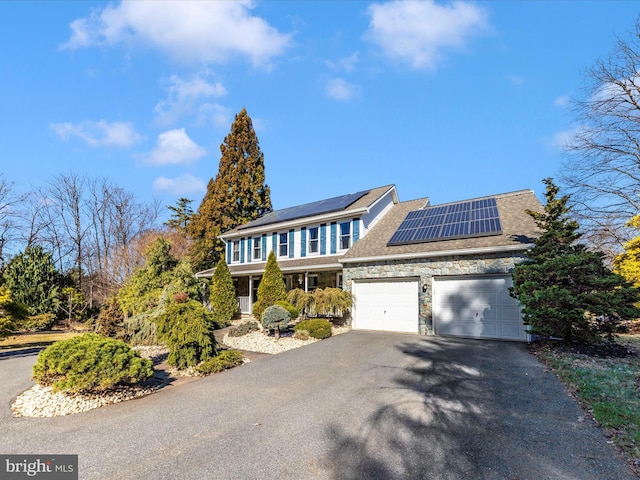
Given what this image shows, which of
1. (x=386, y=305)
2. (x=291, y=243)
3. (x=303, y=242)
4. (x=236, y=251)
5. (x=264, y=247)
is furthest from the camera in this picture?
(x=236, y=251)

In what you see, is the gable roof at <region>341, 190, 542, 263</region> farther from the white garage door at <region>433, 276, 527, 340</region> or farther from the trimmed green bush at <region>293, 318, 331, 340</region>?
the trimmed green bush at <region>293, 318, 331, 340</region>

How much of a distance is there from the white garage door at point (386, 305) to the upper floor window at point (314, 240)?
3.95 metres

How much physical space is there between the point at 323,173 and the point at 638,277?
1431 centimetres

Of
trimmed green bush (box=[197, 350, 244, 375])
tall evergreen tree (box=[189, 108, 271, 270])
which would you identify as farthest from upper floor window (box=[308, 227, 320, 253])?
tall evergreen tree (box=[189, 108, 271, 270])

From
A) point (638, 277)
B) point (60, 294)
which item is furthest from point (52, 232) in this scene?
point (638, 277)

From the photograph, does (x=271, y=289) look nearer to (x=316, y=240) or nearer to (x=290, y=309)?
(x=290, y=309)

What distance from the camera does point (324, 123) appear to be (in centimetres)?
1661

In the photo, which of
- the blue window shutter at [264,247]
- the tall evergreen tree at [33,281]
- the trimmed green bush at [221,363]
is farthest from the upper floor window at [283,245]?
the tall evergreen tree at [33,281]

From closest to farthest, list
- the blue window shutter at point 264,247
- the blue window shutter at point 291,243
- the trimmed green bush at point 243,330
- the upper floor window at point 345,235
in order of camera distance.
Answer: the trimmed green bush at point 243,330 → the upper floor window at point 345,235 → the blue window shutter at point 291,243 → the blue window shutter at point 264,247

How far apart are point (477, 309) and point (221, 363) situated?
863cm

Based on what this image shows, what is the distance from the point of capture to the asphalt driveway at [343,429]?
381 cm

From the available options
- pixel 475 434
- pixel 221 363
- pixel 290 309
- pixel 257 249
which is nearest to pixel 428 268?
pixel 290 309

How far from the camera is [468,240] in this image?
12289 mm

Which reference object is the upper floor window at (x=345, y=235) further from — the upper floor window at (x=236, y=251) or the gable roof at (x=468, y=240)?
the upper floor window at (x=236, y=251)
